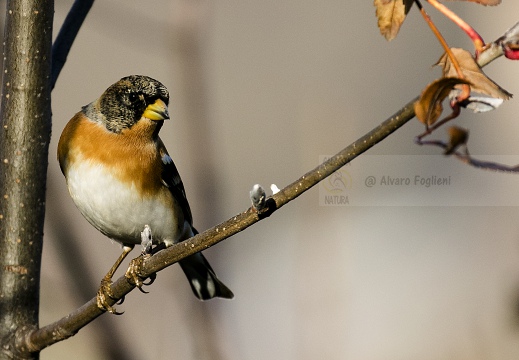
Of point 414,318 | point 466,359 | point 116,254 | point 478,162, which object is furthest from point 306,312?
point 116,254

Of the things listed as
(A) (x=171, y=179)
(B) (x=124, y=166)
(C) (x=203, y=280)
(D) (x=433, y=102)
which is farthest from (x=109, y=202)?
(D) (x=433, y=102)

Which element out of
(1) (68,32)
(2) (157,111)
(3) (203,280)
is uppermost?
(1) (68,32)

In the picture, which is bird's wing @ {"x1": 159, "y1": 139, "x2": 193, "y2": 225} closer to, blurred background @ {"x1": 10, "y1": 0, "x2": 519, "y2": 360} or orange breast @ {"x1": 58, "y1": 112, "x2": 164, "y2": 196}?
orange breast @ {"x1": 58, "y1": 112, "x2": 164, "y2": 196}

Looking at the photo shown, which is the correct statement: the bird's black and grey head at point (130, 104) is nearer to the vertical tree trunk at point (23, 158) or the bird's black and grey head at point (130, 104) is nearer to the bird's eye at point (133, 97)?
the bird's eye at point (133, 97)

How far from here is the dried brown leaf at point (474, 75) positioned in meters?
0.99

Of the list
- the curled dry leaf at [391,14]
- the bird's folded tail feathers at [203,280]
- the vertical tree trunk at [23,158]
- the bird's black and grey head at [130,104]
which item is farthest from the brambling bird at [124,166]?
the curled dry leaf at [391,14]

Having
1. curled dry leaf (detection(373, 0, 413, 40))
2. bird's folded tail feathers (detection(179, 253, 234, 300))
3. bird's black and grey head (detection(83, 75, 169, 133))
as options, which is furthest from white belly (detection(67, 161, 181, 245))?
curled dry leaf (detection(373, 0, 413, 40))

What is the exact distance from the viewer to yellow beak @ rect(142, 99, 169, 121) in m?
2.73

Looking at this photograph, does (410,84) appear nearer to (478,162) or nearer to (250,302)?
(250,302)

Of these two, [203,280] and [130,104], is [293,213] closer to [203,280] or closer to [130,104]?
[203,280]

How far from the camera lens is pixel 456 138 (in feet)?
2.95

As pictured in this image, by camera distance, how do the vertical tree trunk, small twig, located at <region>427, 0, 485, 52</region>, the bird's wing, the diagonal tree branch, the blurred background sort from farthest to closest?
1. the bird's wing
2. the blurred background
3. the diagonal tree branch
4. the vertical tree trunk
5. small twig, located at <region>427, 0, 485, 52</region>

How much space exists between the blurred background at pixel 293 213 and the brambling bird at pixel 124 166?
0.13 m

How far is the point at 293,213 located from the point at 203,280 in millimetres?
2096
